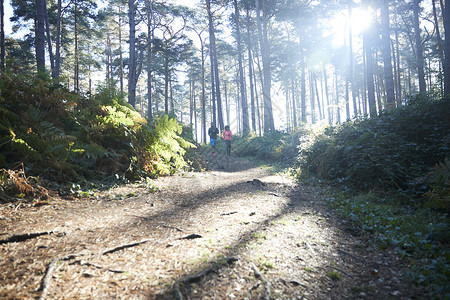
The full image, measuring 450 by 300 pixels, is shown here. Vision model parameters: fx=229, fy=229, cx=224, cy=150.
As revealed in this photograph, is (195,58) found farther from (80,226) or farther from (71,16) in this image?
(80,226)

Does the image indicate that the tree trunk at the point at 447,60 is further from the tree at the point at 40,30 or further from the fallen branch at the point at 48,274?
the tree at the point at 40,30

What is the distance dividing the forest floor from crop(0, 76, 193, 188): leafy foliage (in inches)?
47.2

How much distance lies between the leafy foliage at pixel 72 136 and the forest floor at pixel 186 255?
1.20 metres

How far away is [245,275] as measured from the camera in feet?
7.34

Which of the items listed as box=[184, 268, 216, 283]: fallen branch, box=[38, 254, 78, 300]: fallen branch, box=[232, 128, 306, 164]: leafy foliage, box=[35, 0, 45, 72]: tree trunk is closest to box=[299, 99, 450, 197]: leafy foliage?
box=[232, 128, 306, 164]: leafy foliage

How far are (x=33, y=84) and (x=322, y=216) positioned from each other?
7.51 m

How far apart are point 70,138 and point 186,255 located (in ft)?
13.7

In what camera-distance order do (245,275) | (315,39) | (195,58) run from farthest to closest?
(195,58) → (315,39) → (245,275)

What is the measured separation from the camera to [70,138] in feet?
→ 16.6

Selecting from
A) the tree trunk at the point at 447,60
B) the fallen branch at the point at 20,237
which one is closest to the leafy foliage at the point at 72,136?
the fallen branch at the point at 20,237

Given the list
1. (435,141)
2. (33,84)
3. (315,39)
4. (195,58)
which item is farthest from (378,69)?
(33,84)

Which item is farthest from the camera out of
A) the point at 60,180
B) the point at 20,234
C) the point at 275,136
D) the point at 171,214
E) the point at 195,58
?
the point at 195,58

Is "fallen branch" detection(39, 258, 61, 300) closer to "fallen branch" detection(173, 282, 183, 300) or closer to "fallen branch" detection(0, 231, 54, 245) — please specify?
"fallen branch" detection(0, 231, 54, 245)

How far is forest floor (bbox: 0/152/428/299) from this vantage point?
1.96 metres
